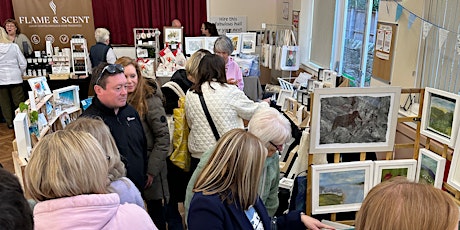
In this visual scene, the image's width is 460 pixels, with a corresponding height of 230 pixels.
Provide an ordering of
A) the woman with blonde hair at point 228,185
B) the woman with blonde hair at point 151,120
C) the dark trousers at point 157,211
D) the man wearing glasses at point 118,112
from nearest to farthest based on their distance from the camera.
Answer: the woman with blonde hair at point 228,185 < the man wearing glasses at point 118,112 < the woman with blonde hair at point 151,120 < the dark trousers at point 157,211

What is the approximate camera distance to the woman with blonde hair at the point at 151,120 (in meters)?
2.47

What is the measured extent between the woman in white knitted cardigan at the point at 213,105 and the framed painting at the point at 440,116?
929 millimetres

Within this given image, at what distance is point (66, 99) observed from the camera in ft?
10.5

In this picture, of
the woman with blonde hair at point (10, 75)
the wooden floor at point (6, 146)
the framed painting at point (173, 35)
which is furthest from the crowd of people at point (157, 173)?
the woman with blonde hair at point (10, 75)

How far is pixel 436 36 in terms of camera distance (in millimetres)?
2787

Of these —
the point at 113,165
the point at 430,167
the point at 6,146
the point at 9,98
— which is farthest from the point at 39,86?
the point at 9,98

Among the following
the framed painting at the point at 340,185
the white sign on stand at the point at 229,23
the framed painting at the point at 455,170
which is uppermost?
the white sign on stand at the point at 229,23

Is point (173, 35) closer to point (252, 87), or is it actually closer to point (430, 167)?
point (252, 87)

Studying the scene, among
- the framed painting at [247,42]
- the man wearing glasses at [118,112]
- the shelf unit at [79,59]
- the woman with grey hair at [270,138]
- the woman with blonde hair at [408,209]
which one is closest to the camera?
the woman with blonde hair at [408,209]

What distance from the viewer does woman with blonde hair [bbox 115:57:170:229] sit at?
247 centimetres

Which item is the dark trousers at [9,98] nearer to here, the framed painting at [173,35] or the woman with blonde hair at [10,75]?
the woman with blonde hair at [10,75]

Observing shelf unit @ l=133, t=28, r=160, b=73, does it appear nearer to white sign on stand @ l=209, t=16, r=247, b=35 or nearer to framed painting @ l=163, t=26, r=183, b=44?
framed painting @ l=163, t=26, r=183, b=44

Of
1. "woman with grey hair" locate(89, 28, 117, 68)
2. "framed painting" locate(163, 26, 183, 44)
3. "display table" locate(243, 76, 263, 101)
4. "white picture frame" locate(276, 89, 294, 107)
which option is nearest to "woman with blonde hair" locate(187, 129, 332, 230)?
"white picture frame" locate(276, 89, 294, 107)

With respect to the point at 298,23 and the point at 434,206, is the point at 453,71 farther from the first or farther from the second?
the point at 298,23
